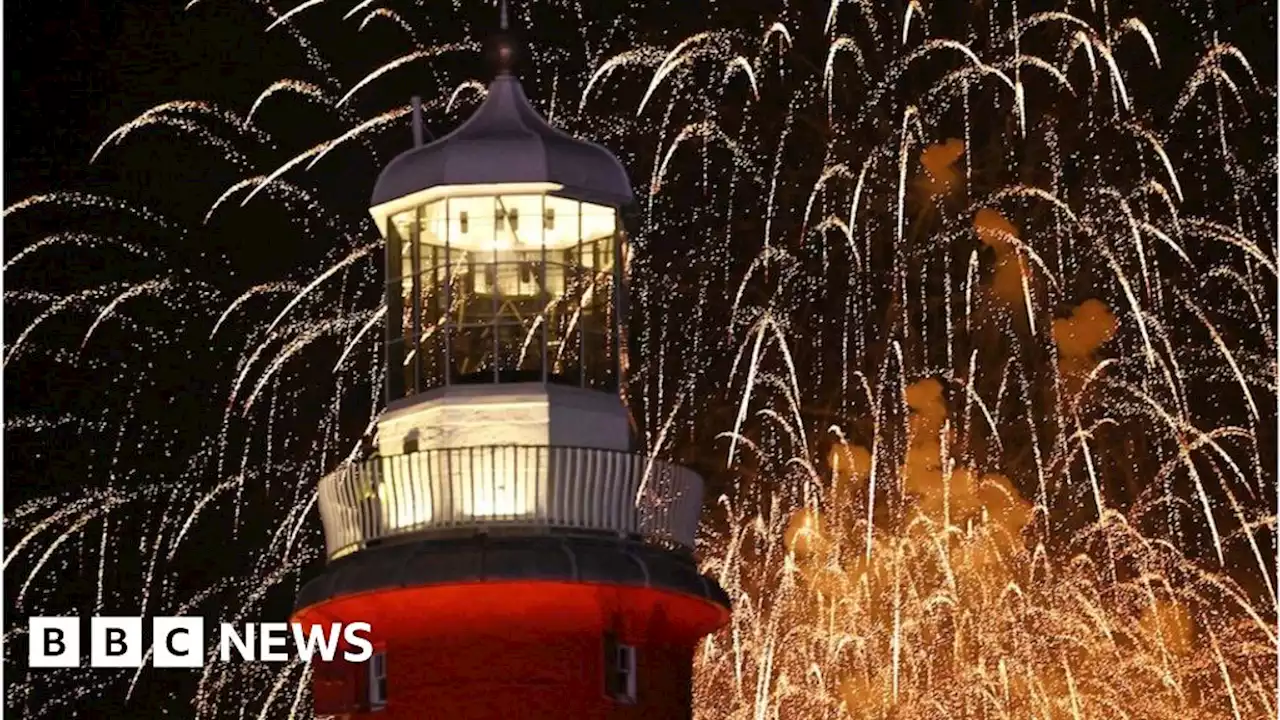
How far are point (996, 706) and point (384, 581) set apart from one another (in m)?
14.3

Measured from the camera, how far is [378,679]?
32781 millimetres

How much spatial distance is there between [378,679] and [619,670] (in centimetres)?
223

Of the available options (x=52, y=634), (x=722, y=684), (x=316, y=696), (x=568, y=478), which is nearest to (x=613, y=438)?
(x=568, y=478)

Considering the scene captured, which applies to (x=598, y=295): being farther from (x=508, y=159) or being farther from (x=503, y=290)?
(x=508, y=159)

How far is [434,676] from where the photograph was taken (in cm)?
3234

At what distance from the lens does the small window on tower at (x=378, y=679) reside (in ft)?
107

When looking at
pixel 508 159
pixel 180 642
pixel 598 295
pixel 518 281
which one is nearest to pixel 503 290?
pixel 518 281

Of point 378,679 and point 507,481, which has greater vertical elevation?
point 507,481

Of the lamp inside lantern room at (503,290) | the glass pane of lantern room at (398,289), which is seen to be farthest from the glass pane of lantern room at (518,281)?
the glass pane of lantern room at (398,289)

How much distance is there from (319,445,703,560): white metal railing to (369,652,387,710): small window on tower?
1025mm

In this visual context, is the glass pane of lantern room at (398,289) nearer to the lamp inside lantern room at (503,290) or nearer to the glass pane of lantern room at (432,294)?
the lamp inside lantern room at (503,290)

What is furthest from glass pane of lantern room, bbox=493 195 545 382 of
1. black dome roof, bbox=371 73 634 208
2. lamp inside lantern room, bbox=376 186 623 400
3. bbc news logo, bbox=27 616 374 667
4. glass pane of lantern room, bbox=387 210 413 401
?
bbc news logo, bbox=27 616 374 667

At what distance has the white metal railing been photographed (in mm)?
32062

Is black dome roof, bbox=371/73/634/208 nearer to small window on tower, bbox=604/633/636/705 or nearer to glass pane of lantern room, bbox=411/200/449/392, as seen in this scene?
glass pane of lantern room, bbox=411/200/449/392
